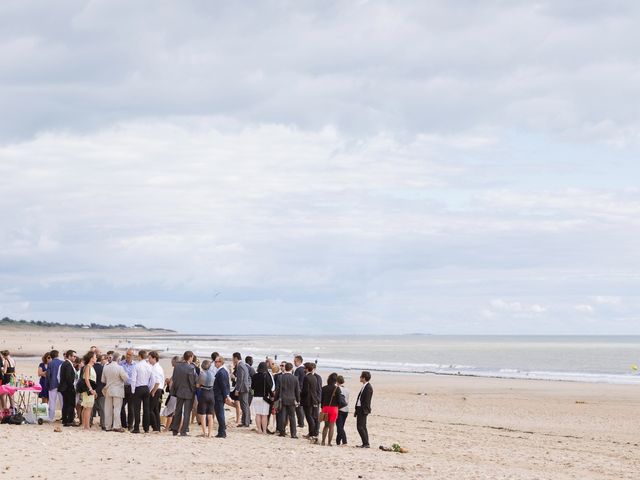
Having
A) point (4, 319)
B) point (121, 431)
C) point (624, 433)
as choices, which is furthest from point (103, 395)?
point (4, 319)

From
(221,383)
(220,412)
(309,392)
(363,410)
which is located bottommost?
(220,412)

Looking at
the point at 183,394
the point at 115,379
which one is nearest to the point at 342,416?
the point at 183,394

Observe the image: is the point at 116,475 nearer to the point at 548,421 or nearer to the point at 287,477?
the point at 287,477

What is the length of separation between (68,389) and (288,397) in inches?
165

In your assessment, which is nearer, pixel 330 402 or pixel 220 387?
pixel 330 402

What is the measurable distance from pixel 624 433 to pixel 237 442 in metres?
11.0

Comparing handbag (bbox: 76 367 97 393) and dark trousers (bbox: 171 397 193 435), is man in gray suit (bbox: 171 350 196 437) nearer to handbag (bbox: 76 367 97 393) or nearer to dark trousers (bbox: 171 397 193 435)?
dark trousers (bbox: 171 397 193 435)

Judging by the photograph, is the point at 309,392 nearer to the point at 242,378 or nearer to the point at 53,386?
the point at 242,378

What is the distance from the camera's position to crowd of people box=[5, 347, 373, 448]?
1591cm

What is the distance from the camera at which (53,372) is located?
666 inches

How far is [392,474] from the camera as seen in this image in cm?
1234

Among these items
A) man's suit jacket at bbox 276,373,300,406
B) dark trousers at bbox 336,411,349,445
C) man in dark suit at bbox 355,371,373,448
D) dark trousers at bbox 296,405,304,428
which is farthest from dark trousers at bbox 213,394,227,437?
man in dark suit at bbox 355,371,373,448

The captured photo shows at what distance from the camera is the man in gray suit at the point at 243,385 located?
17250 mm

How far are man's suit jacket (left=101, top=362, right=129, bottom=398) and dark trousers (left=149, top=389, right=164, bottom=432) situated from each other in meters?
0.64
